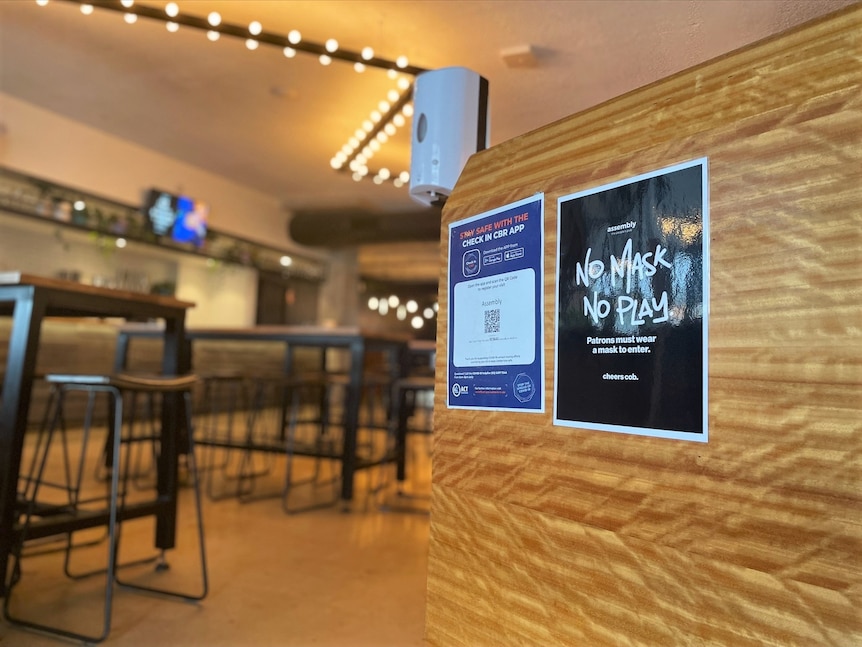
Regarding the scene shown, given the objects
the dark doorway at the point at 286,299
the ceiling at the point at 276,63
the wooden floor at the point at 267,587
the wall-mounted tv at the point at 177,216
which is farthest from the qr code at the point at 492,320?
the dark doorway at the point at 286,299

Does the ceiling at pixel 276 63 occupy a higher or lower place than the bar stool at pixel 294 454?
higher

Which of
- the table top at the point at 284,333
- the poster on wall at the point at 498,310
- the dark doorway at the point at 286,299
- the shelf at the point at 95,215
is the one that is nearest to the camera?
the poster on wall at the point at 498,310

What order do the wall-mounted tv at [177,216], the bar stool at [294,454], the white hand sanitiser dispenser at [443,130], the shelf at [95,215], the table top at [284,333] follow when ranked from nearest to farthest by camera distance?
1. the white hand sanitiser dispenser at [443,130]
2. the bar stool at [294,454]
3. the table top at [284,333]
4. the shelf at [95,215]
5. the wall-mounted tv at [177,216]

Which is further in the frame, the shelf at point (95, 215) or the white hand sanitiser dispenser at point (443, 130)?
the shelf at point (95, 215)

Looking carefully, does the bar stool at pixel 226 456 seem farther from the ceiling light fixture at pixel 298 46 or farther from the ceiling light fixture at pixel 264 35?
the ceiling light fixture at pixel 264 35

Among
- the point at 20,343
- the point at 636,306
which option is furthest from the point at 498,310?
the point at 20,343

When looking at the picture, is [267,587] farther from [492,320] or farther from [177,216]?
[177,216]

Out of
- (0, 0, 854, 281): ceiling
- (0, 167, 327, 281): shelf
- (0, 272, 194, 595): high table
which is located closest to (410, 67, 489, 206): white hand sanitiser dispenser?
(0, 0, 854, 281): ceiling

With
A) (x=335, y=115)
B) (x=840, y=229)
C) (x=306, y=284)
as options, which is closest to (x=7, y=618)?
(x=840, y=229)

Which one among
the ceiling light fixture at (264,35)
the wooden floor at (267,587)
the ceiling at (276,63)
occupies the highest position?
the ceiling at (276,63)

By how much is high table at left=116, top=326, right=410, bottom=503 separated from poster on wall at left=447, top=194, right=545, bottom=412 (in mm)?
2361

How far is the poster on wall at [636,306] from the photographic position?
68 cm

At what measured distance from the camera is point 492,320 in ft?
3.13

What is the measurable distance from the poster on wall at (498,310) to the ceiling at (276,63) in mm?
676
